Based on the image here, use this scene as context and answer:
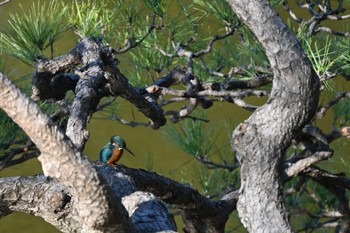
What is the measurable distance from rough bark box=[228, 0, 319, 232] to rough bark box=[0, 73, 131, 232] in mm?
156

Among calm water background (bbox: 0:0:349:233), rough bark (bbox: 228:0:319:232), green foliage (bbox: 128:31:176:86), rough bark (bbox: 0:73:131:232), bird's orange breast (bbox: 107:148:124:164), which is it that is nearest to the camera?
rough bark (bbox: 0:73:131:232)

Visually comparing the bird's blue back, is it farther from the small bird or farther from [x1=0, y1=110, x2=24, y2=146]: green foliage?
[x1=0, y1=110, x2=24, y2=146]: green foliage

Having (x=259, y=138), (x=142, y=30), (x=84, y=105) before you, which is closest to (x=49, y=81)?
(x=84, y=105)

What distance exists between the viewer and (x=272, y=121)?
85cm

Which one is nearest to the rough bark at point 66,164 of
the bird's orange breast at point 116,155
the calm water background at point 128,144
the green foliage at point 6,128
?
the bird's orange breast at point 116,155

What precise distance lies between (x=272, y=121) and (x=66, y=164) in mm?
272

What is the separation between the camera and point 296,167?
1316mm

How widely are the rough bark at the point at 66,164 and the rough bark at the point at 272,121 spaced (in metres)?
0.16

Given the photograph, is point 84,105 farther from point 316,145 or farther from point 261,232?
point 316,145

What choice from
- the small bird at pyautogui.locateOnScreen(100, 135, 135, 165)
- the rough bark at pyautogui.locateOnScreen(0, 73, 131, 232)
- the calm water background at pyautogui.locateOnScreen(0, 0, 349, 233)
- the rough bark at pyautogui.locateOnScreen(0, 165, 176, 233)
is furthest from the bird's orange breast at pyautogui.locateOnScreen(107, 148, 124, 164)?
the calm water background at pyautogui.locateOnScreen(0, 0, 349, 233)

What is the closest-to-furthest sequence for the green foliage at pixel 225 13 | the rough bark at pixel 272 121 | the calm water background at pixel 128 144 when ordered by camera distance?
the rough bark at pixel 272 121
the green foliage at pixel 225 13
the calm water background at pixel 128 144

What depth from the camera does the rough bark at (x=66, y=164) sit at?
65 cm

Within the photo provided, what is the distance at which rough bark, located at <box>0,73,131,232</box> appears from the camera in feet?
2.12

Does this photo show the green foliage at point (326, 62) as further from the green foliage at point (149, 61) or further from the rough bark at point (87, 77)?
the green foliage at point (149, 61)
